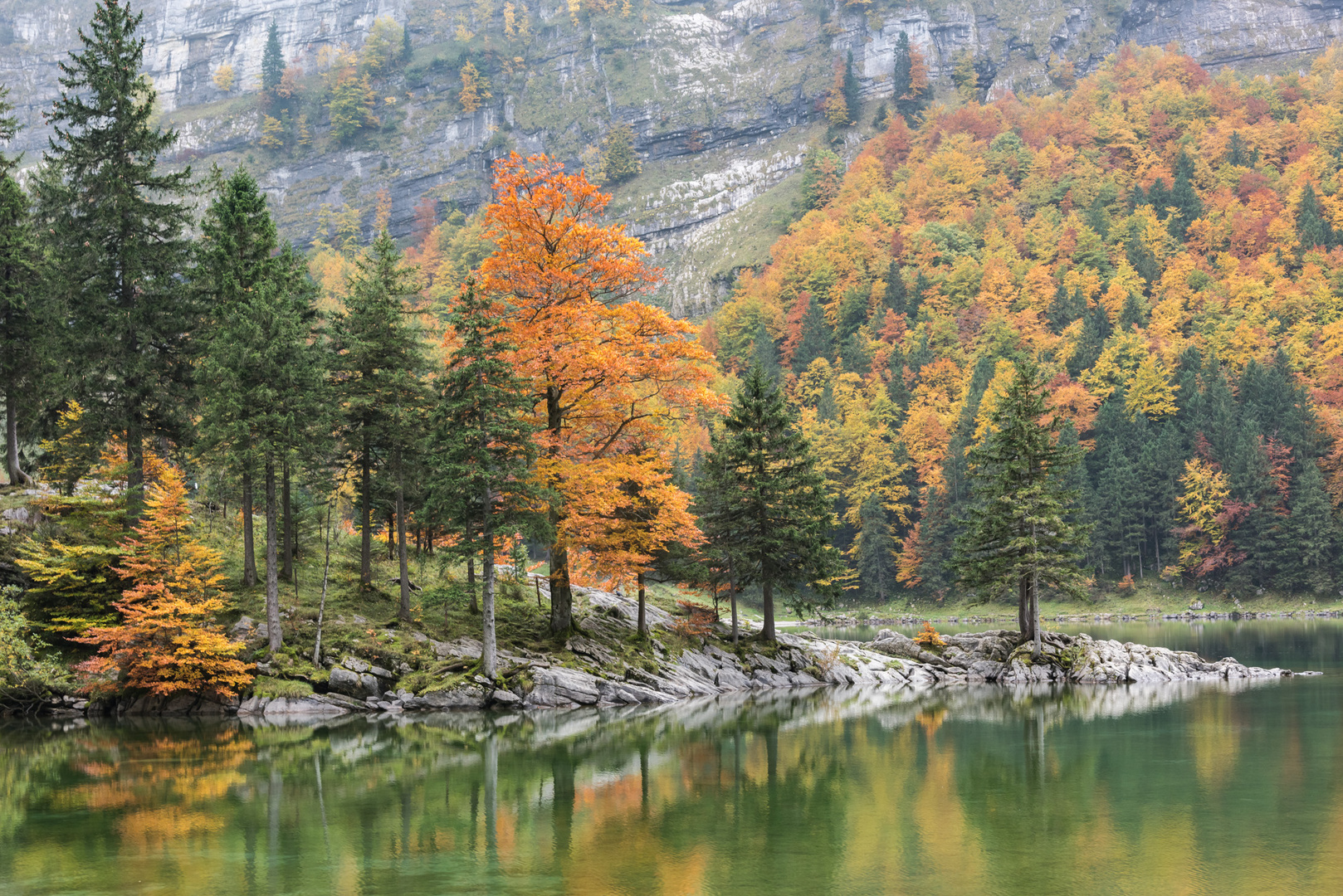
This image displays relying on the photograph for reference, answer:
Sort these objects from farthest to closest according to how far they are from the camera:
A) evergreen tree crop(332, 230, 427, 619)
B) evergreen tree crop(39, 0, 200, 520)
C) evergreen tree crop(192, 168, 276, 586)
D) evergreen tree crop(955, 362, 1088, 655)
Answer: evergreen tree crop(955, 362, 1088, 655) < evergreen tree crop(332, 230, 427, 619) < evergreen tree crop(39, 0, 200, 520) < evergreen tree crop(192, 168, 276, 586)

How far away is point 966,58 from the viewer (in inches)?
6836

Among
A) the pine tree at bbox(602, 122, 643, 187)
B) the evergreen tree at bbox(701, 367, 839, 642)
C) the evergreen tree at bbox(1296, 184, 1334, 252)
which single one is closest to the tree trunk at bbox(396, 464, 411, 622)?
the evergreen tree at bbox(701, 367, 839, 642)

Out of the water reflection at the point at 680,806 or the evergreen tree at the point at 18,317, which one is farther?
the evergreen tree at the point at 18,317

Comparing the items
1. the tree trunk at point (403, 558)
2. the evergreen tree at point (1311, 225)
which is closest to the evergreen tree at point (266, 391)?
the tree trunk at point (403, 558)

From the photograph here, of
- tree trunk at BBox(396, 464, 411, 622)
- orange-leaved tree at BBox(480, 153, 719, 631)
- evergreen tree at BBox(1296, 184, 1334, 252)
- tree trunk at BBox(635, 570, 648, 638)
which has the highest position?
evergreen tree at BBox(1296, 184, 1334, 252)

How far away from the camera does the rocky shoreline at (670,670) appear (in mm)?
29703

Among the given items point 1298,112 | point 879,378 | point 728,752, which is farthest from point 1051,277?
point 728,752

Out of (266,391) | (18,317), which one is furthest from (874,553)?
(18,317)

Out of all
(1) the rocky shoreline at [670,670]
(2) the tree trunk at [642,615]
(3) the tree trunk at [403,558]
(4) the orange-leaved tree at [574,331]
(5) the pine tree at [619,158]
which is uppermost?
(5) the pine tree at [619,158]

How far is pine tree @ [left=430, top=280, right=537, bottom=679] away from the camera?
98.7 feet

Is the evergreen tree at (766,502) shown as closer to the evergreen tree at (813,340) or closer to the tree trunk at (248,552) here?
the tree trunk at (248,552)

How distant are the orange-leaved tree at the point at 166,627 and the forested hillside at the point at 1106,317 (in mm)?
41755

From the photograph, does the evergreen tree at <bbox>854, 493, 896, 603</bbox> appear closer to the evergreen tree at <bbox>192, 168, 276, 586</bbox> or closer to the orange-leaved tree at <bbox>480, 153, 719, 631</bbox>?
the orange-leaved tree at <bbox>480, 153, 719, 631</bbox>

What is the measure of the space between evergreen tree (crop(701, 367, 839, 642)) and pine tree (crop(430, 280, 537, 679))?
33.3 ft
